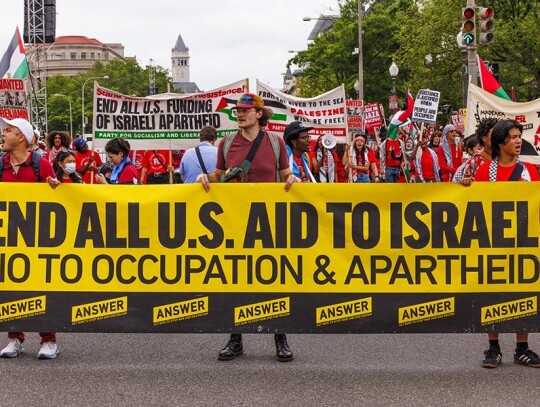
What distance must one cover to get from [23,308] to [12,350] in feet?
1.64

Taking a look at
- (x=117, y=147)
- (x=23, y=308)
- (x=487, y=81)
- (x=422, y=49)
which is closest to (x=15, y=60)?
(x=117, y=147)

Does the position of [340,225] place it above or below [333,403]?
above

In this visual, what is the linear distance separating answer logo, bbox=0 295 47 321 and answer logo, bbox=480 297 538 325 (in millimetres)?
3064

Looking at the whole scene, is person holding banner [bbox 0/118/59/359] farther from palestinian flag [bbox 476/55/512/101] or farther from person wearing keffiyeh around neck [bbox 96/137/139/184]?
palestinian flag [bbox 476/55/512/101]

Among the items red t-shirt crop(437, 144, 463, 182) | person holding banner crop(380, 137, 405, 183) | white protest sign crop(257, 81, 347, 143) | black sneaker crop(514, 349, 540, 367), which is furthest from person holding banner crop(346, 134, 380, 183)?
black sneaker crop(514, 349, 540, 367)

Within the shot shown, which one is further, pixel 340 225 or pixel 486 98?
pixel 486 98

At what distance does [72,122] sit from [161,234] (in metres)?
125

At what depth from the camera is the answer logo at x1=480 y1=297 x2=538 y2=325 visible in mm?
7172

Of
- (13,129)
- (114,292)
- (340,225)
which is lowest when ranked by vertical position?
(114,292)

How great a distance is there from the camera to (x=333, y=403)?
6.20 metres

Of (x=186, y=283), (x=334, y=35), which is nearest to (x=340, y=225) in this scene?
(x=186, y=283)

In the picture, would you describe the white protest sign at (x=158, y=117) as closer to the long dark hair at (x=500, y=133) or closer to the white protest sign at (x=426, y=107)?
the white protest sign at (x=426, y=107)

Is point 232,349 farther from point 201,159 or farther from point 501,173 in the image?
point 201,159

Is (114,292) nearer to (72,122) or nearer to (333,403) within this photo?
(333,403)
